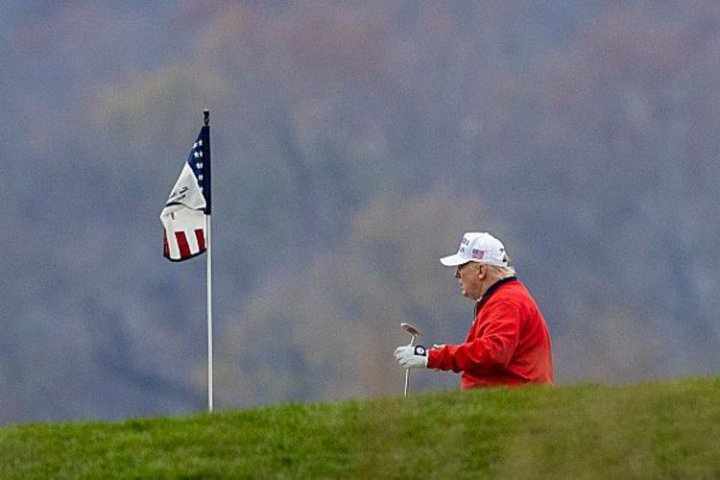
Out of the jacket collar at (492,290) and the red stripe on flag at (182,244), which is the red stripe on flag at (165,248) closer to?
the red stripe on flag at (182,244)

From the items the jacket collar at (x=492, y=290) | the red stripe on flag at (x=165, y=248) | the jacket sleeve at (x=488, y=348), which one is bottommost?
the jacket sleeve at (x=488, y=348)

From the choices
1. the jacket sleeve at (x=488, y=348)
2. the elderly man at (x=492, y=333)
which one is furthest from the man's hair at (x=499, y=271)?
the jacket sleeve at (x=488, y=348)

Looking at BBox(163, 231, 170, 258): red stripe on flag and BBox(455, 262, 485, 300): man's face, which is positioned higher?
BBox(163, 231, 170, 258): red stripe on flag

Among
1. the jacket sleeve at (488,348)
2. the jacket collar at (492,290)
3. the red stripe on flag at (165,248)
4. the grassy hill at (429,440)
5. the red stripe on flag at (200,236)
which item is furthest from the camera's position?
the red stripe on flag at (200,236)

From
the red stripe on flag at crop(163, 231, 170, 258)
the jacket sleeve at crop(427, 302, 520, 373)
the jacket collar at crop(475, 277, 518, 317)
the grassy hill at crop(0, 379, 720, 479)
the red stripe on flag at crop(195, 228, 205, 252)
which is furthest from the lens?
the red stripe on flag at crop(195, 228, 205, 252)

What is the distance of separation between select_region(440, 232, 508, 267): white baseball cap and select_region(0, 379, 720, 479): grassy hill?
3.93 ft

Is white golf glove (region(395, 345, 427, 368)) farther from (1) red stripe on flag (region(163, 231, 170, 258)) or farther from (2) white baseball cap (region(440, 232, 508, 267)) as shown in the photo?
(1) red stripe on flag (region(163, 231, 170, 258))

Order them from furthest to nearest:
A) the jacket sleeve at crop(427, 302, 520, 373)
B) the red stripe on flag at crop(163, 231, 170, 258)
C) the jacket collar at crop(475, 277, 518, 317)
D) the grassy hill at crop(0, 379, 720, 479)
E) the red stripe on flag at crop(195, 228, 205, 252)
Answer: the red stripe on flag at crop(195, 228, 205, 252)
the red stripe on flag at crop(163, 231, 170, 258)
the jacket collar at crop(475, 277, 518, 317)
the jacket sleeve at crop(427, 302, 520, 373)
the grassy hill at crop(0, 379, 720, 479)

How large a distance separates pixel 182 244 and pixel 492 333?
5.98 metres

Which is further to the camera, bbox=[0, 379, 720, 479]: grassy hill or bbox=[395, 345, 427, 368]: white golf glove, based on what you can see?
bbox=[395, 345, 427, 368]: white golf glove

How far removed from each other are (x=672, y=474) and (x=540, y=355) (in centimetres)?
350

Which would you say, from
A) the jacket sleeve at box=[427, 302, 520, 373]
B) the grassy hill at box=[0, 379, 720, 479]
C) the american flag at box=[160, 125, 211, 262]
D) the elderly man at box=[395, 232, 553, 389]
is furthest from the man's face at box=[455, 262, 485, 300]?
the american flag at box=[160, 125, 211, 262]

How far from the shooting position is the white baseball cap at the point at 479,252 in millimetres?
13398

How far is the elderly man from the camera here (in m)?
12.8
